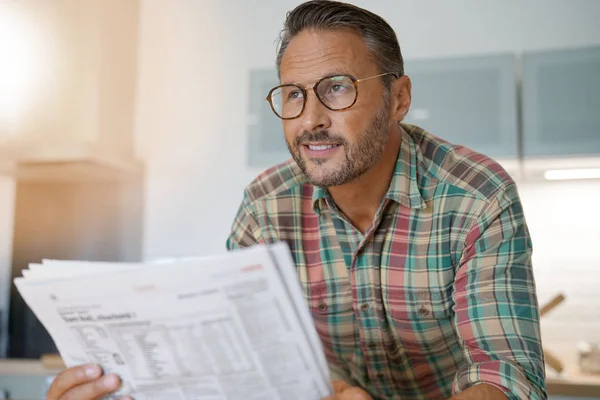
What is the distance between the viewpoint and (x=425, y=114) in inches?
91.0

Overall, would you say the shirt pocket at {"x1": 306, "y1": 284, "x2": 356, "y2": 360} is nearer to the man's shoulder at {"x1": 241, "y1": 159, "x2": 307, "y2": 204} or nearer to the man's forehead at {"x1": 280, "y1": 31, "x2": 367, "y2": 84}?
the man's shoulder at {"x1": 241, "y1": 159, "x2": 307, "y2": 204}

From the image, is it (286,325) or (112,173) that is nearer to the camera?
(286,325)

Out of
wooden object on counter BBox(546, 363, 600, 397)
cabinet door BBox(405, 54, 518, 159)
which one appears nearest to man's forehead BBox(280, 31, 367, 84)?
cabinet door BBox(405, 54, 518, 159)

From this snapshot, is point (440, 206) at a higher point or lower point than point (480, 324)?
higher

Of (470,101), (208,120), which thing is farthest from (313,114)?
(208,120)

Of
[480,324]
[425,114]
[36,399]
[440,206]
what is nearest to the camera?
[480,324]

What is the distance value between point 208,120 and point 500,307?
219 cm

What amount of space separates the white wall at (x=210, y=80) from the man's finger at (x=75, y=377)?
198cm

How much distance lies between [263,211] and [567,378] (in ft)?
4.41

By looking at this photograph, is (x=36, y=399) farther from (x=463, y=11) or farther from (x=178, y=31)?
(x=463, y=11)

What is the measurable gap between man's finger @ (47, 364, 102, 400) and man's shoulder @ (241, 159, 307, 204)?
1.72 ft

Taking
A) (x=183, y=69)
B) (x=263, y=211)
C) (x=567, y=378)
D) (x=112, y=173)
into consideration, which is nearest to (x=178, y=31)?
(x=183, y=69)

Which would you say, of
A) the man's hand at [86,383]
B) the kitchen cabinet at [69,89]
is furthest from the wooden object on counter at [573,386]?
the kitchen cabinet at [69,89]

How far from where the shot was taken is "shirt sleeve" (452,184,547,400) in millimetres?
838
